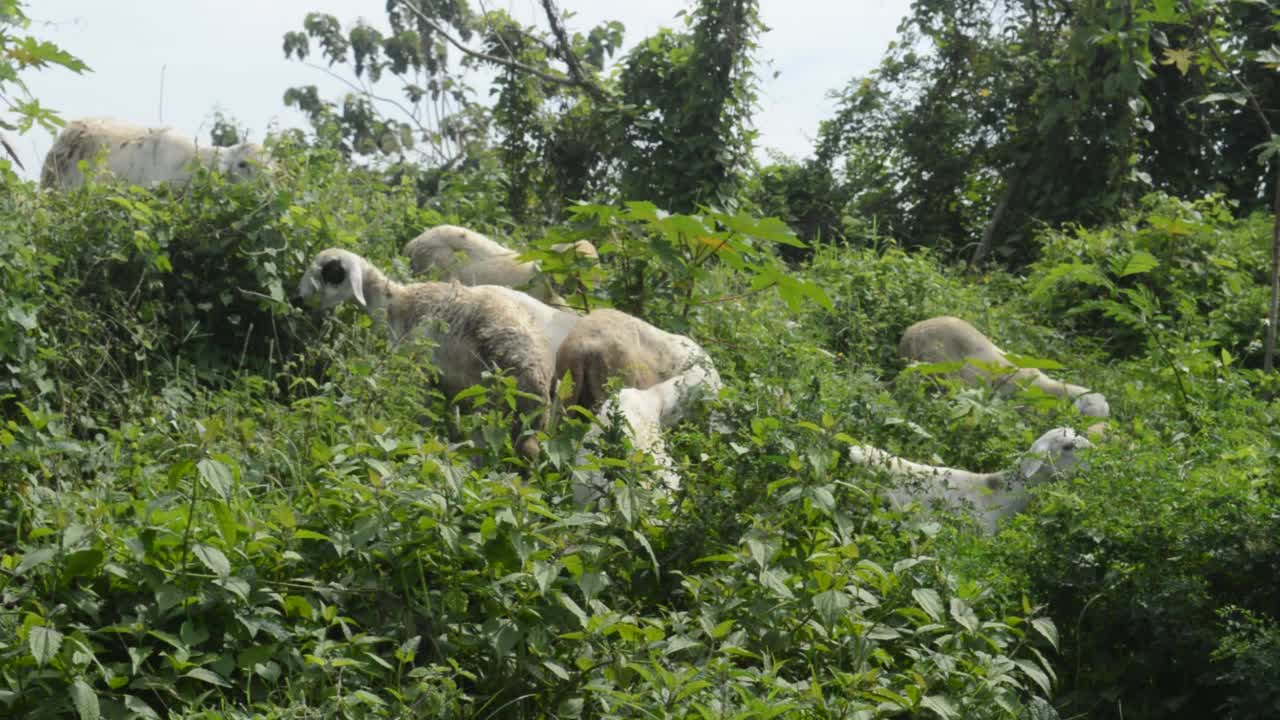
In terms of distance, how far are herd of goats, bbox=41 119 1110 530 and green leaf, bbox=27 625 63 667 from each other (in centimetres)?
141

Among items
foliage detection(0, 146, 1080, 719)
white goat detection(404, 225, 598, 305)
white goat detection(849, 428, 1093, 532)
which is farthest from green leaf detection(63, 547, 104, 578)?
white goat detection(404, 225, 598, 305)

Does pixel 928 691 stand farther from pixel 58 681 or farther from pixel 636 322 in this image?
pixel 636 322

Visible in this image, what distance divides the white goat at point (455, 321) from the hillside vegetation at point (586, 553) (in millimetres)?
156

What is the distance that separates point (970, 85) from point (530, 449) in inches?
308

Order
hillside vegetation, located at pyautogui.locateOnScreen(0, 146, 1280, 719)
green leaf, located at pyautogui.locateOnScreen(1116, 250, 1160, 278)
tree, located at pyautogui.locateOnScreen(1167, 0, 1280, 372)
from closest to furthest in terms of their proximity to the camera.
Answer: hillside vegetation, located at pyautogui.locateOnScreen(0, 146, 1280, 719), tree, located at pyautogui.locateOnScreen(1167, 0, 1280, 372), green leaf, located at pyautogui.locateOnScreen(1116, 250, 1160, 278)

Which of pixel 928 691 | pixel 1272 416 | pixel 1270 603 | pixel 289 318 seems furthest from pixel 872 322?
pixel 928 691

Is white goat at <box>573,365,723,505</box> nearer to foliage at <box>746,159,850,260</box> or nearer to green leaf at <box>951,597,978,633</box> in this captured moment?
green leaf at <box>951,597,978,633</box>

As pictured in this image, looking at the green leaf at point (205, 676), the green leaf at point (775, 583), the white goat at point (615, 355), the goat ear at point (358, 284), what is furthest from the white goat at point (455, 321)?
the green leaf at point (205, 676)

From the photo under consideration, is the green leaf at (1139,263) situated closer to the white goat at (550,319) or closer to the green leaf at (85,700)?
the white goat at (550,319)

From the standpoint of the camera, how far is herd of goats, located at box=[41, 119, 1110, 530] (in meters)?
4.35

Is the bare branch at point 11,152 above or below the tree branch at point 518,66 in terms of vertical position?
below

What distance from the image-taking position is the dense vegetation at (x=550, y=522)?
310 centimetres

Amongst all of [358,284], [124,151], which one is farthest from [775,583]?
[124,151]

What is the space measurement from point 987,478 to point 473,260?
3.38m
